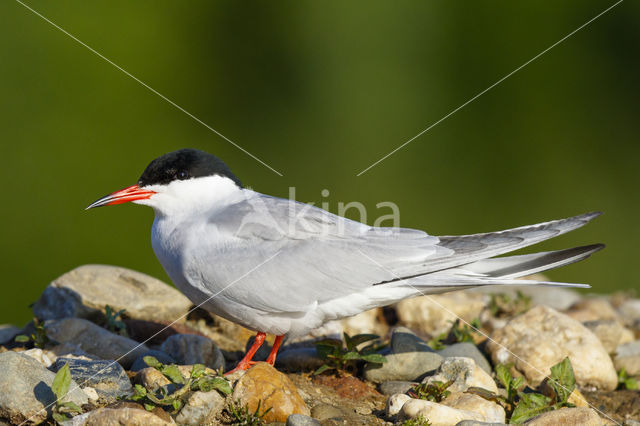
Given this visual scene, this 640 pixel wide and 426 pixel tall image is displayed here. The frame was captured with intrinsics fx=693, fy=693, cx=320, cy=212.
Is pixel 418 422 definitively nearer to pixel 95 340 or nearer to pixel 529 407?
pixel 529 407

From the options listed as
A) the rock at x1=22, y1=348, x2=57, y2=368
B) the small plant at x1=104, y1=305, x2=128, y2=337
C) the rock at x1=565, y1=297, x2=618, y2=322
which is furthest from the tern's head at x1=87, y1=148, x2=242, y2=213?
the rock at x1=565, y1=297, x2=618, y2=322

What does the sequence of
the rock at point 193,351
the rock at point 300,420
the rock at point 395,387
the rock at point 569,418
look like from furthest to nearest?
the rock at point 193,351 → the rock at point 395,387 → the rock at point 569,418 → the rock at point 300,420

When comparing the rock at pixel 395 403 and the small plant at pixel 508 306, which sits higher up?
the small plant at pixel 508 306

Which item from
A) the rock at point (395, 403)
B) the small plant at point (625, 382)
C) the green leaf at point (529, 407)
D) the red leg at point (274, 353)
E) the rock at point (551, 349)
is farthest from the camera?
the small plant at point (625, 382)

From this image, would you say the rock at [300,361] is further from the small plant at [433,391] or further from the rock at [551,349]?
the rock at [551,349]

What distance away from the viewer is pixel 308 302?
3.34 meters

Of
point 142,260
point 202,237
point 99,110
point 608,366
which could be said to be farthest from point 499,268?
point 99,110

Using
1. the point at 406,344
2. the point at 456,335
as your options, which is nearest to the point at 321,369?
the point at 406,344

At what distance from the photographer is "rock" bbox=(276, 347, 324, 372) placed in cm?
370

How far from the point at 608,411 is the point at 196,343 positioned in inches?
86.4

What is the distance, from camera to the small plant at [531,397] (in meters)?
3.18

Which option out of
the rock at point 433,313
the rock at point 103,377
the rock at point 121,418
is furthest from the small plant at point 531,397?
the rock at point 103,377

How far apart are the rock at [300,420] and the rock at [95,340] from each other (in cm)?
117

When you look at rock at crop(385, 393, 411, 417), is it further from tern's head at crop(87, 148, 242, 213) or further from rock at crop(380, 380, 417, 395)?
tern's head at crop(87, 148, 242, 213)
